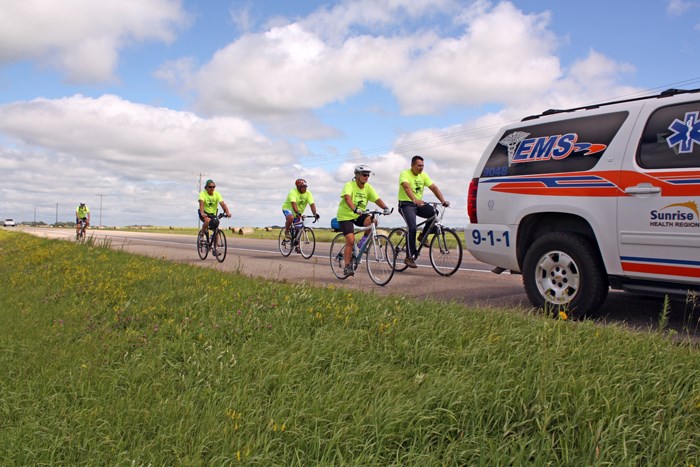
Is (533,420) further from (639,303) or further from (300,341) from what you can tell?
(639,303)

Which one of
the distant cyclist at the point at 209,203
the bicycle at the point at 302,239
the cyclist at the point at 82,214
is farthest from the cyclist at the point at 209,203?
the cyclist at the point at 82,214

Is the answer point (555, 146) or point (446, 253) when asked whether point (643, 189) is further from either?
point (446, 253)

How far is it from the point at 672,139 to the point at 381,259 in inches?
198

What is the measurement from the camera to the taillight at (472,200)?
6.75 metres

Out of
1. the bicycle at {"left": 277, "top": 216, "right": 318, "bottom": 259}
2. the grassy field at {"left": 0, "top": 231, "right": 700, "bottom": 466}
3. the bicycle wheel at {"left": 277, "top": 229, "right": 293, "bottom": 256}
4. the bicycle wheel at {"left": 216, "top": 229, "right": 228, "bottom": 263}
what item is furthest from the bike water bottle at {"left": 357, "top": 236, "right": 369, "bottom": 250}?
the bicycle wheel at {"left": 277, "top": 229, "right": 293, "bottom": 256}

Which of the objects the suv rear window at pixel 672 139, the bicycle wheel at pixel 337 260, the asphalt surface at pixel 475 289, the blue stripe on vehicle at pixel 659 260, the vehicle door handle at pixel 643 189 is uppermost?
the suv rear window at pixel 672 139

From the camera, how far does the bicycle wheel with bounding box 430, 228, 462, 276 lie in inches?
399

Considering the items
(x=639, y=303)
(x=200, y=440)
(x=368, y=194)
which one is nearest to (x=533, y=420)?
(x=200, y=440)

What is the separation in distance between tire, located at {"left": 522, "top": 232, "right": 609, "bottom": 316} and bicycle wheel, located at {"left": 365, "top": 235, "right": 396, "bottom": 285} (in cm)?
323

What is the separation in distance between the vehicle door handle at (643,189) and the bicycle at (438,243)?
4.82 m

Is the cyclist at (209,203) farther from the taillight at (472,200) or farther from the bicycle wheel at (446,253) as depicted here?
the taillight at (472,200)

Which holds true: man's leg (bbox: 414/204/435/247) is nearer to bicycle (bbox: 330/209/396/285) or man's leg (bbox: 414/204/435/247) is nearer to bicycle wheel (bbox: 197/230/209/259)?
bicycle (bbox: 330/209/396/285)

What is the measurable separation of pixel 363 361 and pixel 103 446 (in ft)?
5.83

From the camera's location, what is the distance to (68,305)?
6738 millimetres
